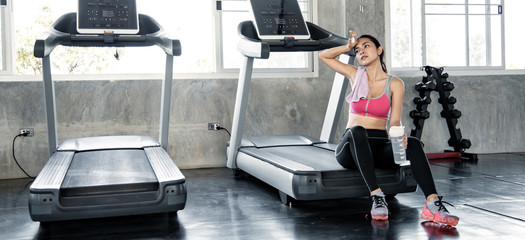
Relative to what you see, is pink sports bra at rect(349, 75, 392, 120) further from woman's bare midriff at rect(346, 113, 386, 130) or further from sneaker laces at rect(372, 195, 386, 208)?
sneaker laces at rect(372, 195, 386, 208)

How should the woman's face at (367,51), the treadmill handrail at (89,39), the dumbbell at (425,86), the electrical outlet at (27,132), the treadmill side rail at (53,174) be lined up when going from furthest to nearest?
1. the dumbbell at (425,86)
2. the electrical outlet at (27,132)
3. the treadmill handrail at (89,39)
4. the woman's face at (367,51)
5. the treadmill side rail at (53,174)

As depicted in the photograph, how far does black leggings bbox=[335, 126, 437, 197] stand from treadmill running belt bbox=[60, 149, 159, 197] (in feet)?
3.79

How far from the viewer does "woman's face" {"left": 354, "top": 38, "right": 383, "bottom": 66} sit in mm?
3180

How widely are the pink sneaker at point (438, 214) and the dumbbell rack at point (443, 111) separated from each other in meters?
2.82

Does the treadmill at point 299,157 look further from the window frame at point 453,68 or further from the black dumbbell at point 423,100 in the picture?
the window frame at point 453,68

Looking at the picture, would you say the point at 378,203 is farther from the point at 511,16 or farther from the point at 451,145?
the point at 511,16

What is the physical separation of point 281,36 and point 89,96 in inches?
80.8

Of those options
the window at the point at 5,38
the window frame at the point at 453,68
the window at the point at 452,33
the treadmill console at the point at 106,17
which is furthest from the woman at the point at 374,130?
the window at the point at 5,38

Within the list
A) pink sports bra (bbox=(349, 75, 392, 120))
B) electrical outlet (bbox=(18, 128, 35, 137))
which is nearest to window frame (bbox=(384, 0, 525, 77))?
pink sports bra (bbox=(349, 75, 392, 120))

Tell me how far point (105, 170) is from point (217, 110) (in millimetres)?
2258

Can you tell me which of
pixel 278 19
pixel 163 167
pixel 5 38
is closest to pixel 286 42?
pixel 278 19

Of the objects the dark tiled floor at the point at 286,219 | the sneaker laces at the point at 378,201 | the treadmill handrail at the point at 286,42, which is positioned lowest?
the dark tiled floor at the point at 286,219

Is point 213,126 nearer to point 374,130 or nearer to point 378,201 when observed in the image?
point 374,130

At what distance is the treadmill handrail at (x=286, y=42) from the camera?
4073 mm
